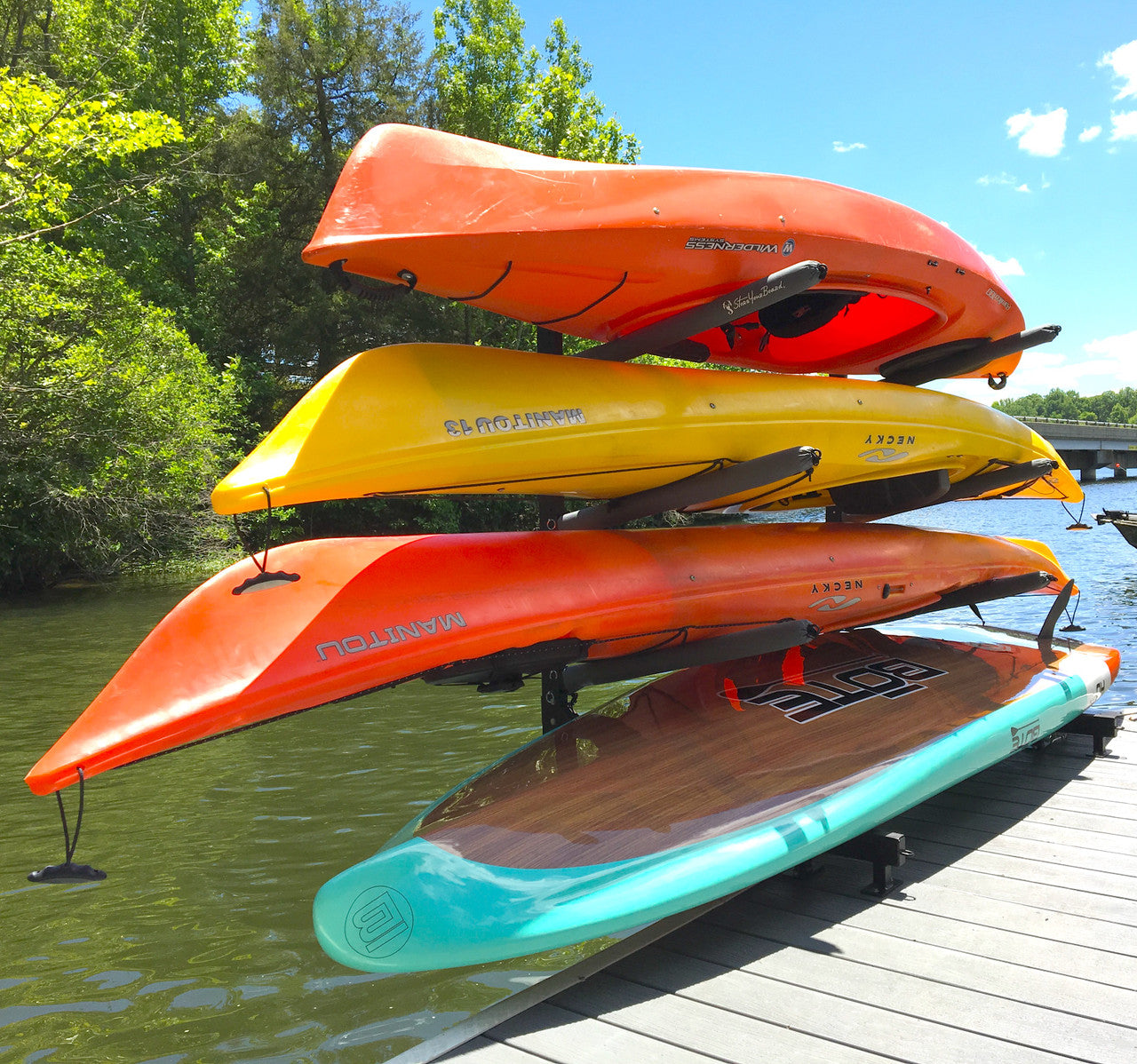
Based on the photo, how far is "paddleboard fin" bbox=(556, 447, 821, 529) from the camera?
288 cm

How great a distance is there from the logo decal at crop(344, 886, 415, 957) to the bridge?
3289 cm

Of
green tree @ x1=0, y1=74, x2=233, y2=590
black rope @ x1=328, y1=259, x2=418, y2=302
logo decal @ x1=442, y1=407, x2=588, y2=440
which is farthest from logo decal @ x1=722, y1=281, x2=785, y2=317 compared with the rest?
green tree @ x1=0, y1=74, x2=233, y2=590

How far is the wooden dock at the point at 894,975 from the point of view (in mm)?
1695

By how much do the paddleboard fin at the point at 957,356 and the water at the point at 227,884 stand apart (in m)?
3.09

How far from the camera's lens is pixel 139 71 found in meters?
18.1

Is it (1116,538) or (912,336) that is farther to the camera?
(1116,538)

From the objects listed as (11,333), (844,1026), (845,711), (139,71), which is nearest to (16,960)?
(844,1026)

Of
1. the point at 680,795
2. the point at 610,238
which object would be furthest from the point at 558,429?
the point at 680,795

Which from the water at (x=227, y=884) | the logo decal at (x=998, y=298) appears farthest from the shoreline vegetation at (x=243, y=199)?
the logo decal at (x=998, y=298)

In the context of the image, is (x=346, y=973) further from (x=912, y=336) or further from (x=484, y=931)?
(x=912, y=336)

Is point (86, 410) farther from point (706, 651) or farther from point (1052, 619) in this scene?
point (1052, 619)

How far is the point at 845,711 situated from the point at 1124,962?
1320 mm

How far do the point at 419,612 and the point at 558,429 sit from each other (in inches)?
28.4

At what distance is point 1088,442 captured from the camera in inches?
1356
